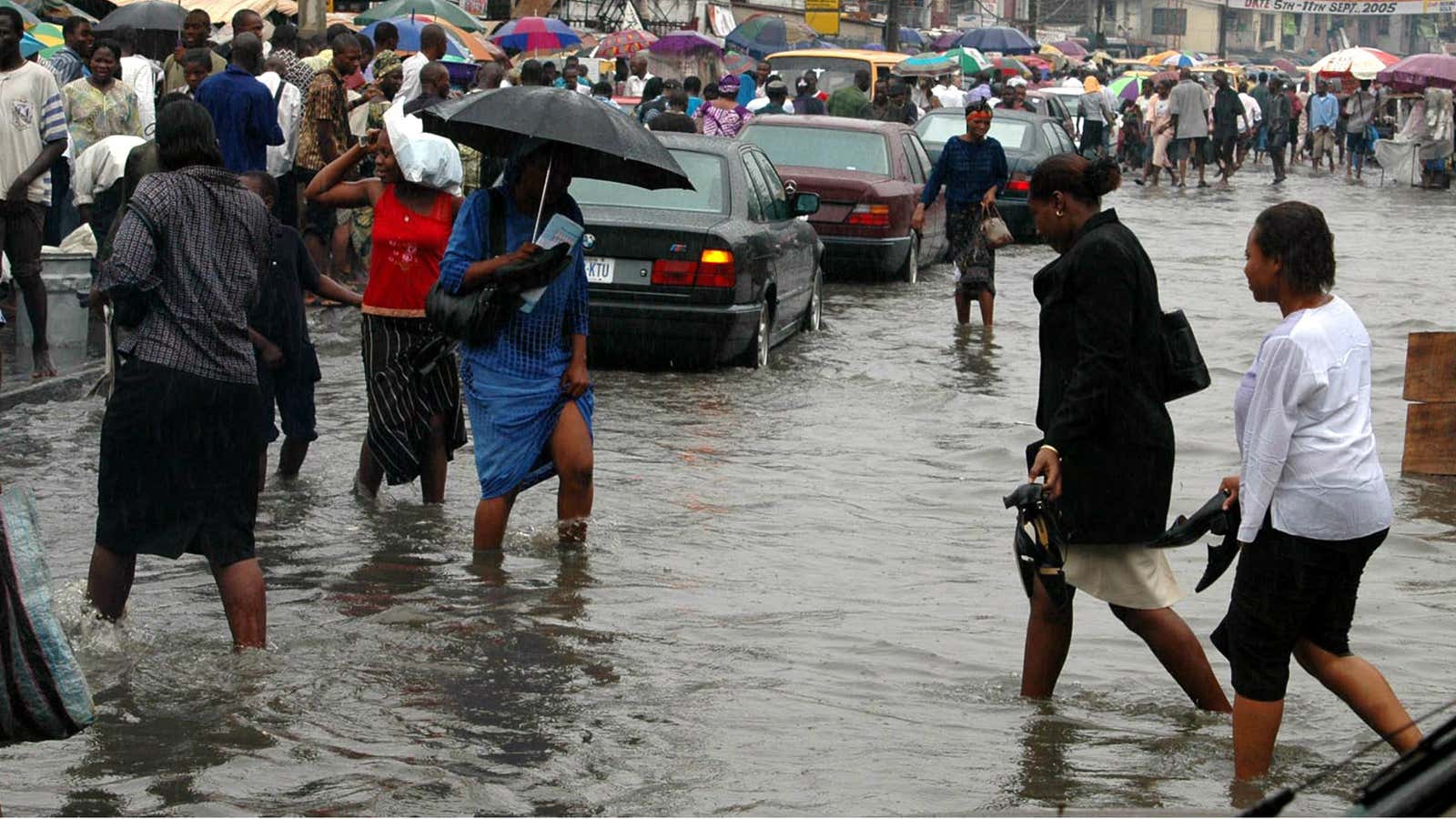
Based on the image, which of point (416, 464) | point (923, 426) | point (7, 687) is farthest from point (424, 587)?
point (923, 426)

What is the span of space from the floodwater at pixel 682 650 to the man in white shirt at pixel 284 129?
290 centimetres

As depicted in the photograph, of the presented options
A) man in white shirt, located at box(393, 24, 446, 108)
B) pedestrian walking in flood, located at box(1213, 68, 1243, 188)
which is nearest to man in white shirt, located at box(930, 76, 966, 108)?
pedestrian walking in flood, located at box(1213, 68, 1243, 188)

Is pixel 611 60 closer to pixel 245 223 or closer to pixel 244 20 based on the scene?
pixel 244 20

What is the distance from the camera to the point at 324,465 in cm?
988

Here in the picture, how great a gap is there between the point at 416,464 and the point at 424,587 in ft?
3.87

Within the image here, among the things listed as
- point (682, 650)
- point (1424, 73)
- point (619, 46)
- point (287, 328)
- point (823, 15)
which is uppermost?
point (823, 15)

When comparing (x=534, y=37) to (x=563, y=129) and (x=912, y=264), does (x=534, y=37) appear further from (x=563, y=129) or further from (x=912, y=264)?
(x=563, y=129)

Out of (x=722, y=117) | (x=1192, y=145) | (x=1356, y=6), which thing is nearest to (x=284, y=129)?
(x=722, y=117)

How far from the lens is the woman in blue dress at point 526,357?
23.8 ft

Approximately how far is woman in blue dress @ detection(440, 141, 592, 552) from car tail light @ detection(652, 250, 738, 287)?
511cm

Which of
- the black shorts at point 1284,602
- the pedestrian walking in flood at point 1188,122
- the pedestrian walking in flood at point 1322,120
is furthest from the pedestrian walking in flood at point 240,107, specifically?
the pedestrian walking in flood at point 1322,120

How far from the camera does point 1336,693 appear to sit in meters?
5.11

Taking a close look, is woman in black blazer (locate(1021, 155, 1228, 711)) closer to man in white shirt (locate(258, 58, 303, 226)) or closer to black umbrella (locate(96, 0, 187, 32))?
man in white shirt (locate(258, 58, 303, 226))

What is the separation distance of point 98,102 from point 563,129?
7.09 m
